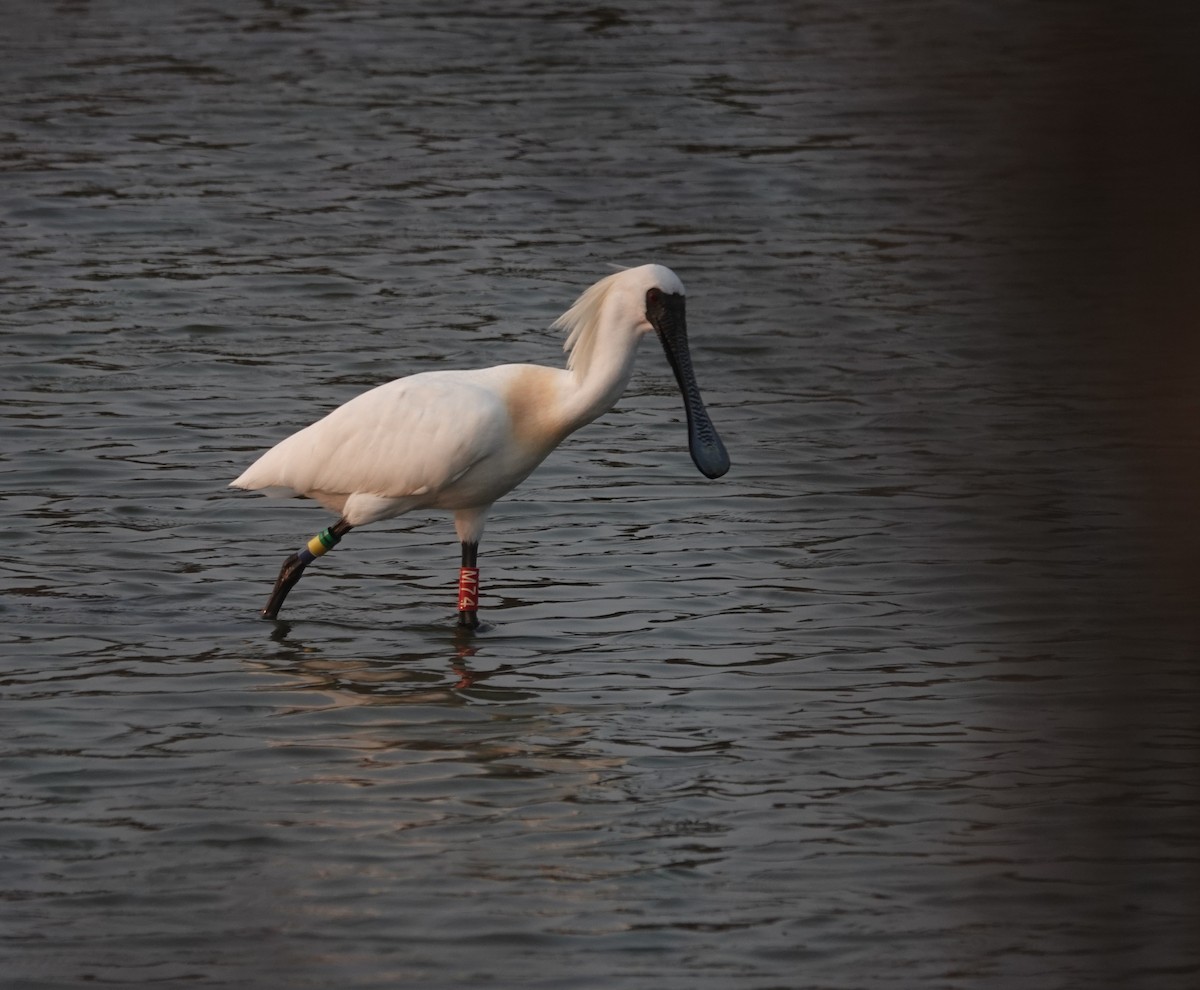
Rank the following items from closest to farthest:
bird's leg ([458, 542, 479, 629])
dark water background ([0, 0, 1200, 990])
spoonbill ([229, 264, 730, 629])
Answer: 1. dark water background ([0, 0, 1200, 990])
2. spoonbill ([229, 264, 730, 629])
3. bird's leg ([458, 542, 479, 629])

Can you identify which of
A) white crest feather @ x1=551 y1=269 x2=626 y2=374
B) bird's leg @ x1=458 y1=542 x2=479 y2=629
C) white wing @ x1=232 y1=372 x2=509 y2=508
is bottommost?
bird's leg @ x1=458 y1=542 x2=479 y2=629

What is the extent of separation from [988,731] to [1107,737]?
17.9ft

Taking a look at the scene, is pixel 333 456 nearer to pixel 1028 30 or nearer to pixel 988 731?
pixel 988 731

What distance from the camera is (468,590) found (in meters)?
8.06

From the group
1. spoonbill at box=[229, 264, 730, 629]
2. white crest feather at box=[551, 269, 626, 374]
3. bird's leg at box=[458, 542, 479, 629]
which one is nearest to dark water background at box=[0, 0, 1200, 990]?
bird's leg at box=[458, 542, 479, 629]

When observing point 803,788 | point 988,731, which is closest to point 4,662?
point 803,788

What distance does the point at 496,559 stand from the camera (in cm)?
923

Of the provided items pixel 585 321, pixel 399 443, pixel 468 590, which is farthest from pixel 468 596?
pixel 585 321

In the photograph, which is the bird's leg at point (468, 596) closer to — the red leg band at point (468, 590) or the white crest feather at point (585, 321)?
the red leg band at point (468, 590)

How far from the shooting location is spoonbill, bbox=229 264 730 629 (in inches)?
311

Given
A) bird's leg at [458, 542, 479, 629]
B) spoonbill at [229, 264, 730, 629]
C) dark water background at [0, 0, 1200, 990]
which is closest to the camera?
dark water background at [0, 0, 1200, 990]

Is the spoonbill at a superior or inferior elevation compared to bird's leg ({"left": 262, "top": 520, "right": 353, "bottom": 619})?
superior

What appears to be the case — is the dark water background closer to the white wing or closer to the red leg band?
the red leg band

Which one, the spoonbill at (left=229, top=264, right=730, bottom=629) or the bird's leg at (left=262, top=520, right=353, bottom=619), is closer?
the spoonbill at (left=229, top=264, right=730, bottom=629)
